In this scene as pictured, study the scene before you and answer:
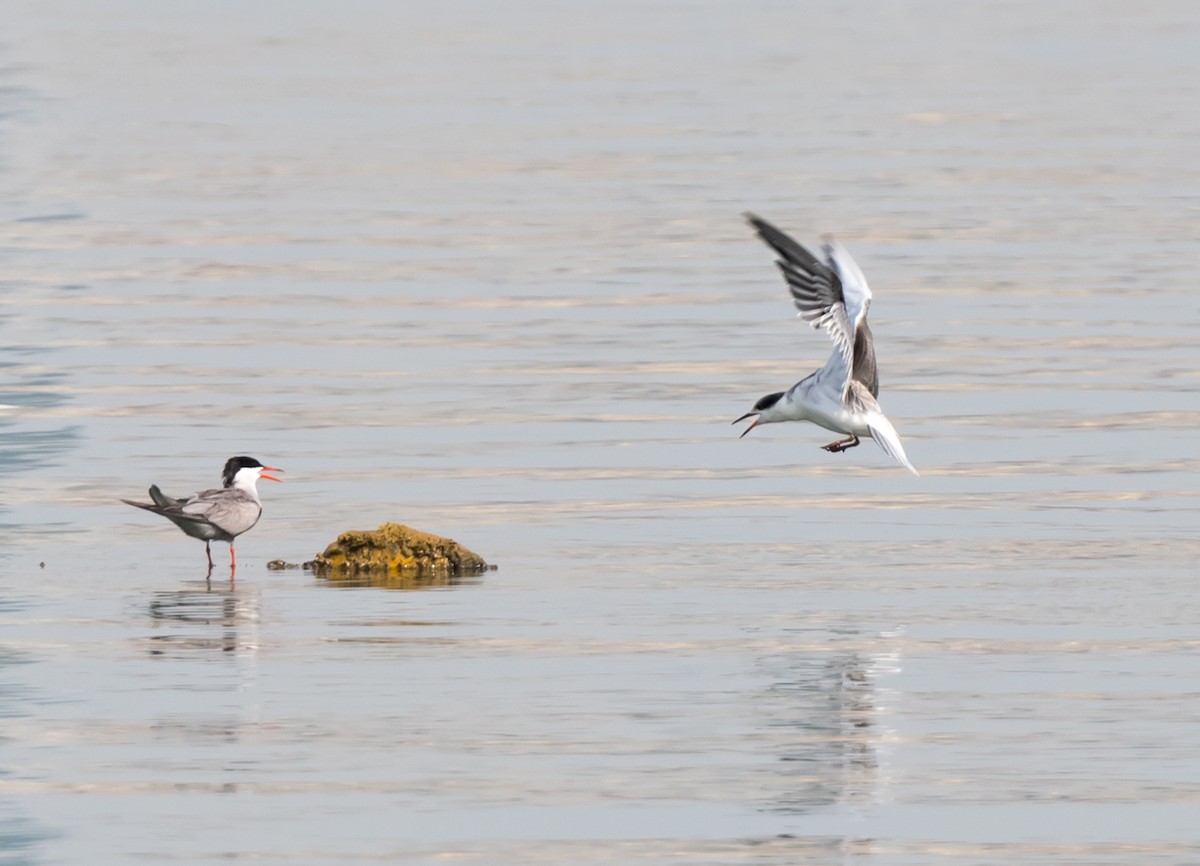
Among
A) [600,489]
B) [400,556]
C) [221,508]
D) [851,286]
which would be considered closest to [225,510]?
[221,508]

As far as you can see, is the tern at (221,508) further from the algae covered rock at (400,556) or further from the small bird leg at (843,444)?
the small bird leg at (843,444)

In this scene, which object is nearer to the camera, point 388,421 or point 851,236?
point 388,421

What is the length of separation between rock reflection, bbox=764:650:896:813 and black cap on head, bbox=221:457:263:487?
4635 mm

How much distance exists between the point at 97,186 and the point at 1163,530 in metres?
21.3

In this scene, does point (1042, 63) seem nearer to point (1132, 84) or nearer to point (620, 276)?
point (1132, 84)

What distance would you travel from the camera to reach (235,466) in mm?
16953

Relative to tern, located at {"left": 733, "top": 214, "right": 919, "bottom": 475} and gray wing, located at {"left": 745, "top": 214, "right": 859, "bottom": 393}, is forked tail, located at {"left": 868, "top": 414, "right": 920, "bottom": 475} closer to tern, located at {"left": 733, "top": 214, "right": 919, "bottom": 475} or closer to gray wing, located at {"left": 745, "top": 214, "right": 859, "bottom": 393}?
tern, located at {"left": 733, "top": 214, "right": 919, "bottom": 475}

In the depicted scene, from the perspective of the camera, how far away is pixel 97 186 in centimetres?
3550

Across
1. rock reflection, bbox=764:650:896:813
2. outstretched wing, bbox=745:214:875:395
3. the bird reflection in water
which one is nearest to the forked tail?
outstretched wing, bbox=745:214:875:395

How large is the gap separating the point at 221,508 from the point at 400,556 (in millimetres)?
1167

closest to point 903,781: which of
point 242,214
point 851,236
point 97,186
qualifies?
point 851,236

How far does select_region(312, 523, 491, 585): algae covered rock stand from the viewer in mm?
15617

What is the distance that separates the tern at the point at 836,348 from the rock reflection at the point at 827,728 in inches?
121

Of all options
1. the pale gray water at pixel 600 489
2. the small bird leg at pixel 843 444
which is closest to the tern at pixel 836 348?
the small bird leg at pixel 843 444
